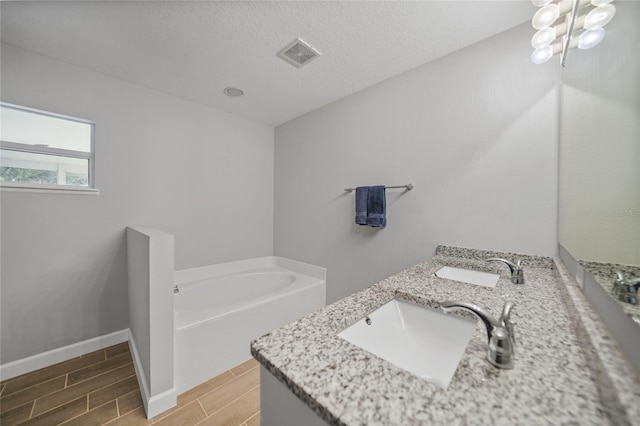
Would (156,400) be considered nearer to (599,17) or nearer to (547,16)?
(599,17)

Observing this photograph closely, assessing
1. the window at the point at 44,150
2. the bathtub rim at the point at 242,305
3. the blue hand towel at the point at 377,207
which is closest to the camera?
the bathtub rim at the point at 242,305

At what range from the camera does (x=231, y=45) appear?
1.62m

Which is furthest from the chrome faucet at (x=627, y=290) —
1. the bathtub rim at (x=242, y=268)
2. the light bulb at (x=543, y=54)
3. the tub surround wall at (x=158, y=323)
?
the bathtub rim at (x=242, y=268)

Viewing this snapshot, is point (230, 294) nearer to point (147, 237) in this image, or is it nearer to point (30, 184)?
point (147, 237)

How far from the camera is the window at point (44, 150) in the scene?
1657 millimetres

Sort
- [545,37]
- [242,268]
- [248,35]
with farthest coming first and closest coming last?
1. [242,268]
2. [248,35]
3. [545,37]

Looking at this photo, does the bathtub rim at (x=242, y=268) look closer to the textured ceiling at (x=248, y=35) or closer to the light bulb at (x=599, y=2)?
the textured ceiling at (x=248, y=35)

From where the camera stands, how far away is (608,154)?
68cm

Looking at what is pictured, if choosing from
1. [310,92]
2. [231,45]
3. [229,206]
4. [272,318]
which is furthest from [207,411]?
[310,92]

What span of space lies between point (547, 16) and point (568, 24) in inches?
4.0

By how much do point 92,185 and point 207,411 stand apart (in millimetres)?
1970

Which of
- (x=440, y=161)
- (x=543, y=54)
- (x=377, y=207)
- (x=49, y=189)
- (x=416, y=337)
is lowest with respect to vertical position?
(x=416, y=337)

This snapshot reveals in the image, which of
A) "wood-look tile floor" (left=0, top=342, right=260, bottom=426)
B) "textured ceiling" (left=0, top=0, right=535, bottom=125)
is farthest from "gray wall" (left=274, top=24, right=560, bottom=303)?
"wood-look tile floor" (left=0, top=342, right=260, bottom=426)

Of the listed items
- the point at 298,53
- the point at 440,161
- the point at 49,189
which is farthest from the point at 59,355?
the point at 440,161
